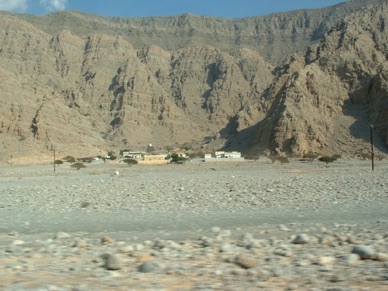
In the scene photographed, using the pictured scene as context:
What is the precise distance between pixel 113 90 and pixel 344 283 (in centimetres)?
11517

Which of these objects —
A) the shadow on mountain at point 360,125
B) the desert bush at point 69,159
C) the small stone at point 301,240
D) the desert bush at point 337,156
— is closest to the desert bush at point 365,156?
the desert bush at point 337,156

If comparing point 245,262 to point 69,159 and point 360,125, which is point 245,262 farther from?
point 360,125

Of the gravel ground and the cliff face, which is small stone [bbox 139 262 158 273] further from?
the cliff face

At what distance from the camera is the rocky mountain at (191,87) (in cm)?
7619

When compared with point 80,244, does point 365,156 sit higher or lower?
higher

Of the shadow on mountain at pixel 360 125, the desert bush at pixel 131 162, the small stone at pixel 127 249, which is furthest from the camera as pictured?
the shadow on mountain at pixel 360 125

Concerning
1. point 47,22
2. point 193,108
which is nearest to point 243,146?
point 193,108

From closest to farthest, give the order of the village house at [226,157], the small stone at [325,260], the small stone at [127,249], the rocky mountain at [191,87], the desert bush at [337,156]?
1. the small stone at [325,260]
2. the small stone at [127,249]
3. the desert bush at [337,156]
4. the village house at [226,157]
5. the rocky mountain at [191,87]

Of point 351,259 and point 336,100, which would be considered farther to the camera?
point 336,100

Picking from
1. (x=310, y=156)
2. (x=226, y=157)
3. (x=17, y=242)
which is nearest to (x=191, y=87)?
(x=226, y=157)

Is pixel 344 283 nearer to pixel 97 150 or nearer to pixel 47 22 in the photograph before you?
pixel 97 150

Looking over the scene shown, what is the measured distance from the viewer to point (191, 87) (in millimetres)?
127500

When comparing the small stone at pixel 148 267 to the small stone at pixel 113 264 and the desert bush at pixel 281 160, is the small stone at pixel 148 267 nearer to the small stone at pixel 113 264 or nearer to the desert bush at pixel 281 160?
the small stone at pixel 113 264

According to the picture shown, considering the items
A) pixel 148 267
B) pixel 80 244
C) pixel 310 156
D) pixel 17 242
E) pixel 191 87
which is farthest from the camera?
pixel 191 87
